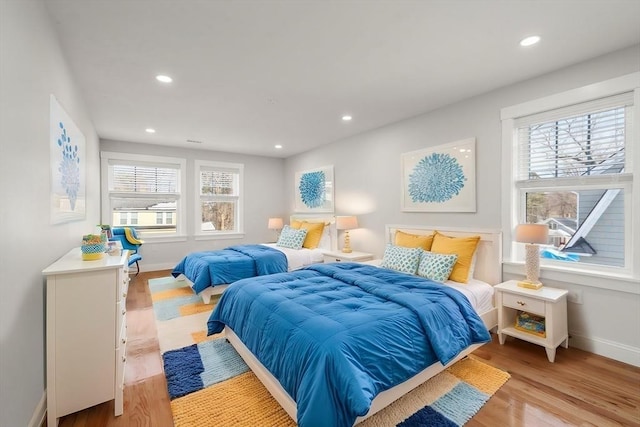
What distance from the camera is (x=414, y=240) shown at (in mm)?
3449

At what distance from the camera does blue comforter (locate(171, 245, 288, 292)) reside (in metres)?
3.68

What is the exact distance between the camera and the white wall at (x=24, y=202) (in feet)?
4.14

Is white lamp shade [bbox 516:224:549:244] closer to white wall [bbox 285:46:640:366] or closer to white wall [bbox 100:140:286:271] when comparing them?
white wall [bbox 285:46:640:366]

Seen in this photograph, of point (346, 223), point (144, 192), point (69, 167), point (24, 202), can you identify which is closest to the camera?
point (24, 202)

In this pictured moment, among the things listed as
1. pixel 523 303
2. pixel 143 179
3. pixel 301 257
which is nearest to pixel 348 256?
pixel 301 257

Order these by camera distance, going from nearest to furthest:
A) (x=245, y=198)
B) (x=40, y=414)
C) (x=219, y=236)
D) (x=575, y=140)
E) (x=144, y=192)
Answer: (x=40, y=414)
(x=575, y=140)
(x=144, y=192)
(x=219, y=236)
(x=245, y=198)

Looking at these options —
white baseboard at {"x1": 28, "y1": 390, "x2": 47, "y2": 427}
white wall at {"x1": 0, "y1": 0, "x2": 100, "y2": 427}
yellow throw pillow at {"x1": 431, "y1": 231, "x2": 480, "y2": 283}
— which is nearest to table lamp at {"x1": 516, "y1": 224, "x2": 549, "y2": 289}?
yellow throw pillow at {"x1": 431, "y1": 231, "x2": 480, "y2": 283}

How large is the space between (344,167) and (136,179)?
3905 mm

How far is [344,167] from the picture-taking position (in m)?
5.05

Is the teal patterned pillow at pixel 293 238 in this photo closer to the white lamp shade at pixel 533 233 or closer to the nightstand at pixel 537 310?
the nightstand at pixel 537 310

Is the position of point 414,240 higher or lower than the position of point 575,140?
lower

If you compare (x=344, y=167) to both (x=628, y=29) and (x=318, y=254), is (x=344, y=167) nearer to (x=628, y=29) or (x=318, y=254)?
(x=318, y=254)

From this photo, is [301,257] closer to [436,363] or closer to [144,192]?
[436,363]

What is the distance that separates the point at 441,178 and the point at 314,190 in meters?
2.72
